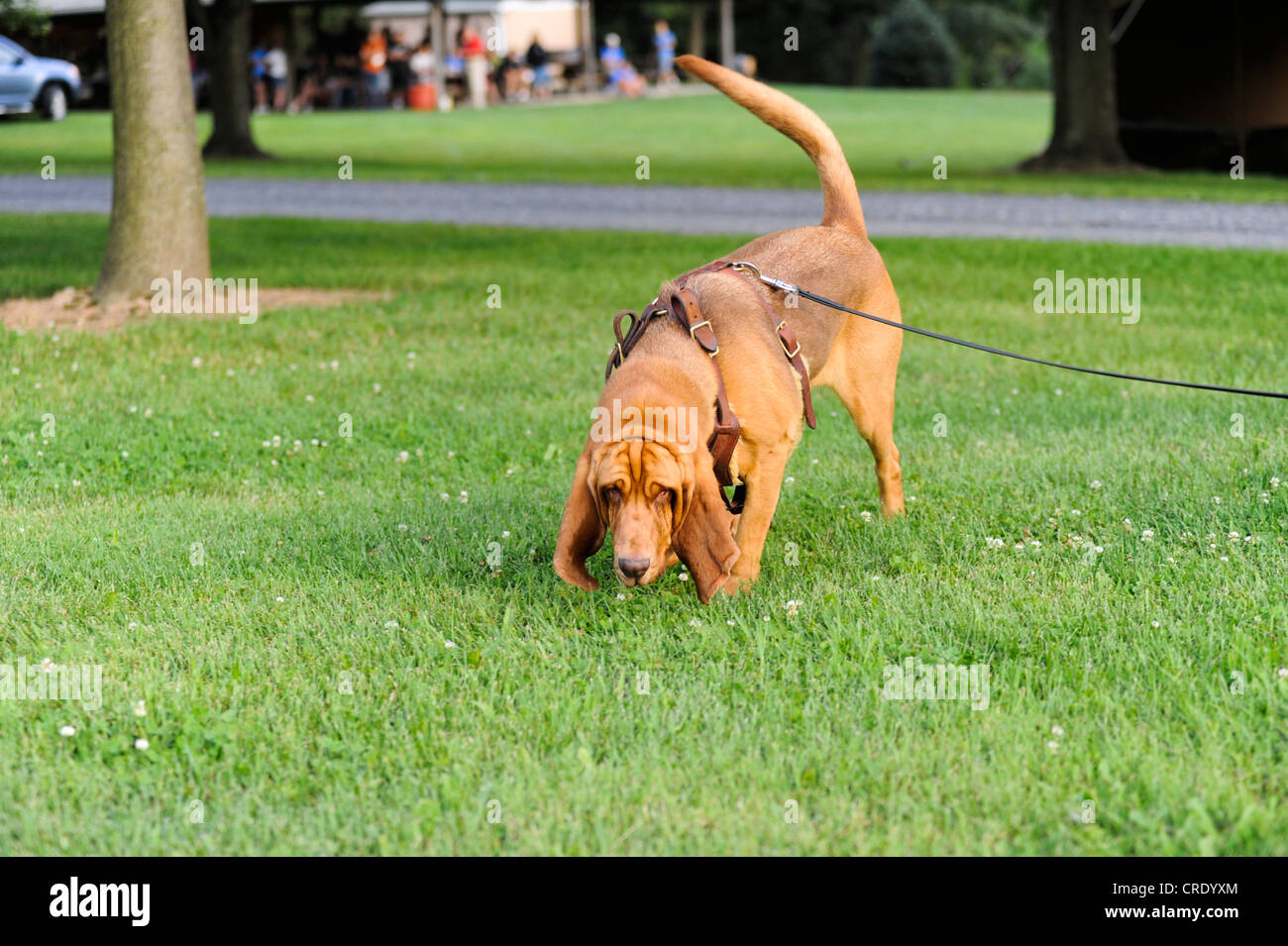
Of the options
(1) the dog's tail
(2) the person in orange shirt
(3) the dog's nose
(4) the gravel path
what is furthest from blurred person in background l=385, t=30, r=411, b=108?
(3) the dog's nose

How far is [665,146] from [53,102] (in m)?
17.9

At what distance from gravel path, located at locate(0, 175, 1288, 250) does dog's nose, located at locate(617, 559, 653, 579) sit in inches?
483

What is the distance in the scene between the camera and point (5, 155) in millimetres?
28109

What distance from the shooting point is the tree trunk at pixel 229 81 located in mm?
25875

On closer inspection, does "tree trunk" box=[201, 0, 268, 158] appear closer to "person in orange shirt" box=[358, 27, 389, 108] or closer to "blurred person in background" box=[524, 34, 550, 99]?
"person in orange shirt" box=[358, 27, 389, 108]

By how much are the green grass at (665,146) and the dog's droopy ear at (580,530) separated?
56.4ft

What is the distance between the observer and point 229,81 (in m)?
26.8

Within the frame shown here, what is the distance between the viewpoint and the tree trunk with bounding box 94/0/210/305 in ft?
34.1

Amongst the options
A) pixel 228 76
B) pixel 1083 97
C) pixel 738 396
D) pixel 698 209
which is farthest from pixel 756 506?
pixel 228 76

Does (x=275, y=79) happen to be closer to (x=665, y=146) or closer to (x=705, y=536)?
(x=665, y=146)

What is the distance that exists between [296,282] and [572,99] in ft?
130

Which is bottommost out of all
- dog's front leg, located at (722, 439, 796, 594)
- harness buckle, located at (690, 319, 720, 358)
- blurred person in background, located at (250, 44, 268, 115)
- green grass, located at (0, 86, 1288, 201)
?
dog's front leg, located at (722, 439, 796, 594)
